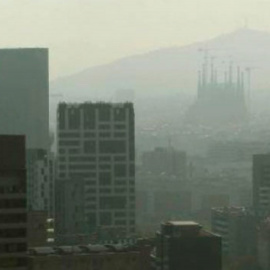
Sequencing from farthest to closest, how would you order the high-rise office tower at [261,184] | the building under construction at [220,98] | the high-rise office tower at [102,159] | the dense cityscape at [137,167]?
the building under construction at [220,98], the high-rise office tower at [261,184], the high-rise office tower at [102,159], the dense cityscape at [137,167]

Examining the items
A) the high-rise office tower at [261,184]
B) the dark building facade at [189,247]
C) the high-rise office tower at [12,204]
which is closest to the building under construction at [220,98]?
the high-rise office tower at [261,184]

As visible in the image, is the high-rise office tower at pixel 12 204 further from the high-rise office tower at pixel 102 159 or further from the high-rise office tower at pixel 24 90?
the high-rise office tower at pixel 24 90

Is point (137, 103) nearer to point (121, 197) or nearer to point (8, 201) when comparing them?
point (121, 197)

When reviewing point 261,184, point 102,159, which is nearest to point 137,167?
point 261,184

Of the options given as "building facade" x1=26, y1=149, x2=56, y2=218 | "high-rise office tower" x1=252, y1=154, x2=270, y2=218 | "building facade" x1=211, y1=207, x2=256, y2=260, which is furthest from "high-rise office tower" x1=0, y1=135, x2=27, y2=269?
"high-rise office tower" x1=252, y1=154, x2=270, y2=218

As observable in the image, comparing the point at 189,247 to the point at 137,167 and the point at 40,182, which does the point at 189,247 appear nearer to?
the point at 40,182
